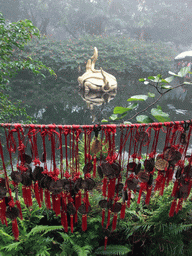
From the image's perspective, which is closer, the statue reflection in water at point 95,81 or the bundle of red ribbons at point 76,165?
the bundle of red ribbons at point 76,165

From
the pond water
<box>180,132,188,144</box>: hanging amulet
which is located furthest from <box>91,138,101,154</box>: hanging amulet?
the pond water

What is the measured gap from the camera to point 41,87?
7676mm

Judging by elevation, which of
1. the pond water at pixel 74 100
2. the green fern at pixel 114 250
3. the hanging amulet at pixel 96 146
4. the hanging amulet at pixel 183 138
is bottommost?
the pond water at pixel 74 100

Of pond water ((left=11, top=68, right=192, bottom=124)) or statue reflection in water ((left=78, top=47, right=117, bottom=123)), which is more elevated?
statue reflection in water ((left=78, top=47, right=117, bottom=123))

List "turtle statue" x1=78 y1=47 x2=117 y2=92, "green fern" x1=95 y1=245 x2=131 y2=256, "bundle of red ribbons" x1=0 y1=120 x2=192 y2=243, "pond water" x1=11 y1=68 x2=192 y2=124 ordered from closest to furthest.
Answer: "bundle of red ribbons" x1=0 y1=120 x2=192 y2=243, "green fern" x1=95 y1=245 x2=131 y2=256, "turtle statue" x1=78 y1=47 x2=117 y2=92, "pond water" x1=11 y1=68 x2=192 y2=124

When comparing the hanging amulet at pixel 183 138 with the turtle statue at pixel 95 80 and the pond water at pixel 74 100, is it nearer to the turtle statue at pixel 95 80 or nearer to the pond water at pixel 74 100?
the turtle statue at pixel 95 80

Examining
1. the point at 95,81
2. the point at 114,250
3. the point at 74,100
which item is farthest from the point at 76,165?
the point at 74,100

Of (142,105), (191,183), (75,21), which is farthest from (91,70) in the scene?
(75,21)

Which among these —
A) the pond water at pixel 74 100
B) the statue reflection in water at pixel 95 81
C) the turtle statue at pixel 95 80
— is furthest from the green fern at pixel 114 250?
the pond water at pixel 74 100

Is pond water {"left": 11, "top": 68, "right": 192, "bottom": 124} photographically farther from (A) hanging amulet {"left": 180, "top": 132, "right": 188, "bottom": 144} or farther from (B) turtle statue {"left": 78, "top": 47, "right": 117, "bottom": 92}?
(A) hanging amulet {"left": 180, "top": 132, "right": 188, "bottom": 144}

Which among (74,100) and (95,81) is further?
(74,100)

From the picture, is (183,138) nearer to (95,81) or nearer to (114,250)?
(114,250)

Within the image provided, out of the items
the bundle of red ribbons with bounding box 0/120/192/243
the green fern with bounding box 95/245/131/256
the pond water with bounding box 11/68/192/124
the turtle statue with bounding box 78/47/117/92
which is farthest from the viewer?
the pond water with bounding box 11/68/192/124

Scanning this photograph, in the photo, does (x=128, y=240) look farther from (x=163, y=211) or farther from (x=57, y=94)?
(x=57, y=94)
